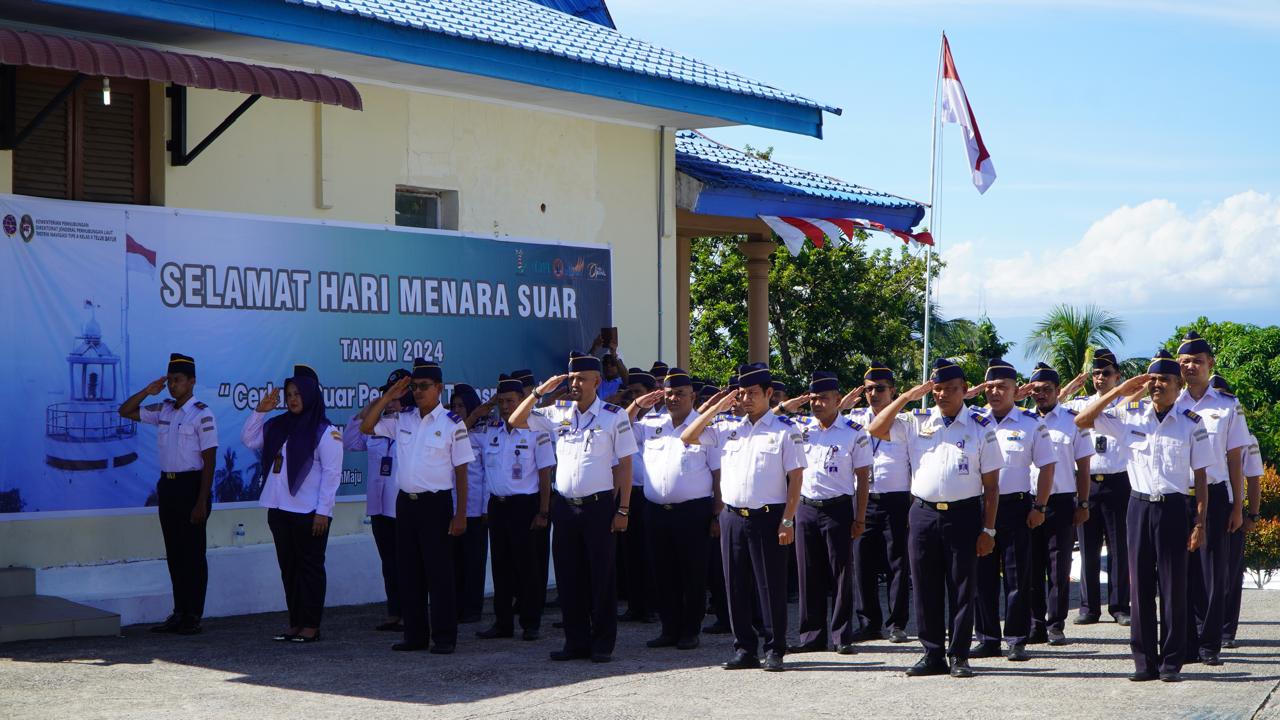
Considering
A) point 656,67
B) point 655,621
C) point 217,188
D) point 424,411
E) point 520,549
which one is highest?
point 656,67

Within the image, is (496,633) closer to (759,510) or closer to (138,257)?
(759,510)

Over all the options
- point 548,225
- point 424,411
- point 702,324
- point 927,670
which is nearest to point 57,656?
point 424,411

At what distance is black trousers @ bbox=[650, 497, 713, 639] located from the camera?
10.6 meters

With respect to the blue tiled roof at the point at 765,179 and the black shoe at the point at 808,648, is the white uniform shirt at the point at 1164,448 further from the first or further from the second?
the blue tiled roof at the point at 765,179

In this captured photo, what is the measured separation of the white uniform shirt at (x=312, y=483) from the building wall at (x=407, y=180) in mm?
1567

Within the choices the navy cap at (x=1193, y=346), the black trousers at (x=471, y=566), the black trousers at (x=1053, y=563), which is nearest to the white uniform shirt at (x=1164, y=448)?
the navy cap at (x=1193, y=346)

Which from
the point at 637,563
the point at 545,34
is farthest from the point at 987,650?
the point at 545,34

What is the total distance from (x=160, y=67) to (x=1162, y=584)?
7.72 metres

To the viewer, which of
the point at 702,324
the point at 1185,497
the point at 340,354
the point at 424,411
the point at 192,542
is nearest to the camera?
the point at 1185,497

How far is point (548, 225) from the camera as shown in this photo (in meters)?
15.4

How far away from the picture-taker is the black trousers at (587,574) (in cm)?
1021

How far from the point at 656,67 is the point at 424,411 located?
6311 millimetres

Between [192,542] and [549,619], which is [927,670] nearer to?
[549,619]

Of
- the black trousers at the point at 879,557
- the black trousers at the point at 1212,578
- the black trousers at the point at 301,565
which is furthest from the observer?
the black trousers at the point at 879,557
